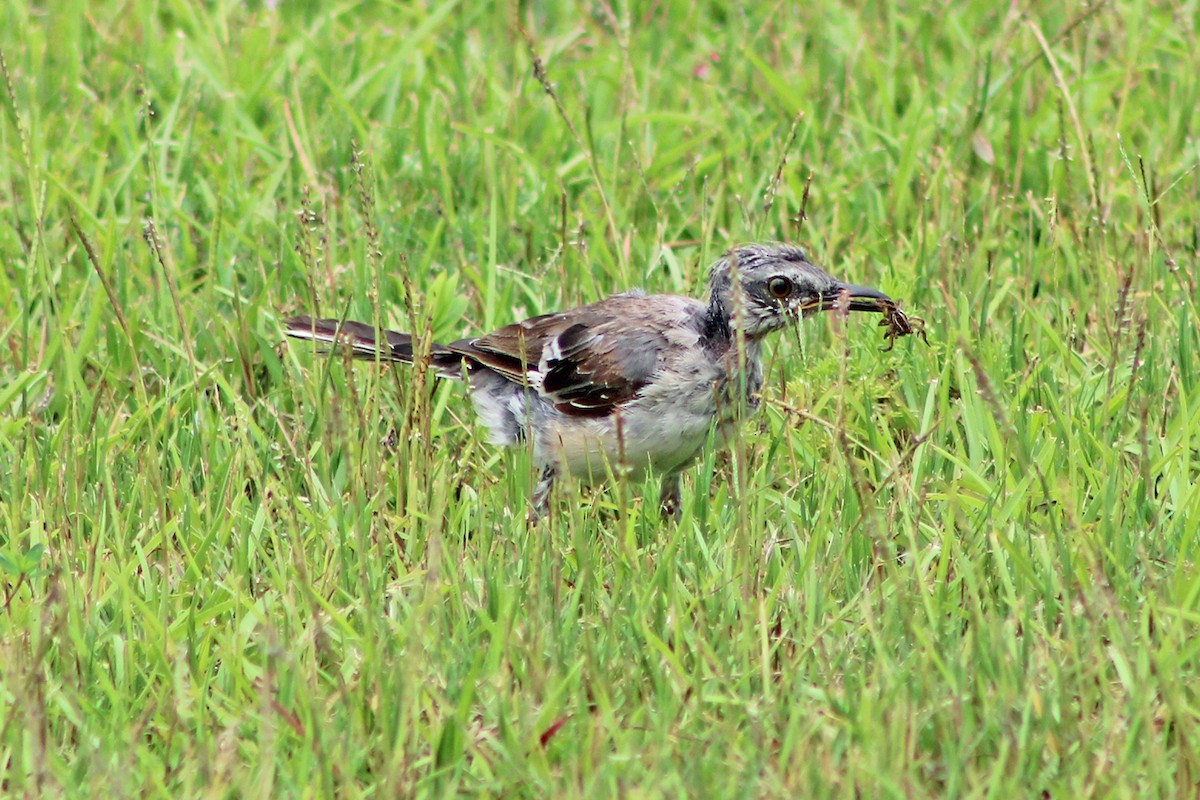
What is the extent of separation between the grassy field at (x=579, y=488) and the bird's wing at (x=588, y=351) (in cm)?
31

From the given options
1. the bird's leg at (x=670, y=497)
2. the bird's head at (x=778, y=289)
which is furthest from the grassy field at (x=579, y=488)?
the bird's head at (x=778, y=289)

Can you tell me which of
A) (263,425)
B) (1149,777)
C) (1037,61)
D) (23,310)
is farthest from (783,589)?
(1037,61)

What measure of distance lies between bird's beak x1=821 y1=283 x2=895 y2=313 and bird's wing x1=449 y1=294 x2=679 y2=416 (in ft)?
1.91

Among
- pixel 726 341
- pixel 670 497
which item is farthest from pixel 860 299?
pixel 670 497

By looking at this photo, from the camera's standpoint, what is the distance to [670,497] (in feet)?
20.2

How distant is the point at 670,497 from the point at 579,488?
0.35 metres

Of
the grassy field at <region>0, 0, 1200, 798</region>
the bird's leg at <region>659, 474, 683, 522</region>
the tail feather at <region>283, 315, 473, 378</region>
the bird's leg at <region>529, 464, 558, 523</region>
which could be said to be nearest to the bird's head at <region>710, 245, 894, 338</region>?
the grassy field at <region>0, 0, 1200, 798</region>

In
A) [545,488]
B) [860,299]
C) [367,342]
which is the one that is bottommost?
[545,488]

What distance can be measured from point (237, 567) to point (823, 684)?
1.86 metres

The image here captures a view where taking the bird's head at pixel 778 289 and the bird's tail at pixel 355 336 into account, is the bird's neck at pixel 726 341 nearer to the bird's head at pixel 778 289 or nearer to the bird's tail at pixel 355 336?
the bird's head at pixel 778 289

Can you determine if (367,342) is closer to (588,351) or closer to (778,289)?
(588,351)

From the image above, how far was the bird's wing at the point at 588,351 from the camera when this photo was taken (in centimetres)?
607

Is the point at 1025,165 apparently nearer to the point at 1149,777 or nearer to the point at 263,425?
the point at 263,425

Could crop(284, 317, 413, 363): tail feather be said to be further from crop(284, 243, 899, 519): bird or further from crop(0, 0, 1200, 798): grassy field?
crop(0, 0, 1200, 798): grassy field
